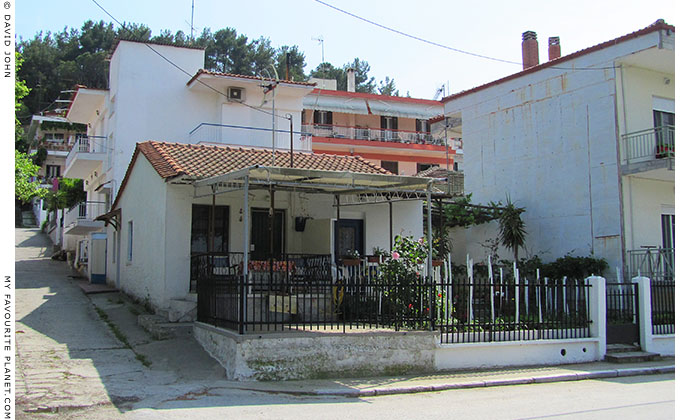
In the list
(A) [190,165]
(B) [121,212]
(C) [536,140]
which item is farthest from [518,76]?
(B) [121,212]

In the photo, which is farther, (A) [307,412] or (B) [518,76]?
(B) [518,76]

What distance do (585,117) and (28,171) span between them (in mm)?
19980

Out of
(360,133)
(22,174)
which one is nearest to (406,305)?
(22,174)

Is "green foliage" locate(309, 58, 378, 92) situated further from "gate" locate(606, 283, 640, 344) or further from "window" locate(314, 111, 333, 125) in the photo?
"gate" locate(606, 283, 640, 344)

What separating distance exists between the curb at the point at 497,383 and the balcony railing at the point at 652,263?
5904 millimetres

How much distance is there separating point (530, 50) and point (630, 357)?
15066 millimetres

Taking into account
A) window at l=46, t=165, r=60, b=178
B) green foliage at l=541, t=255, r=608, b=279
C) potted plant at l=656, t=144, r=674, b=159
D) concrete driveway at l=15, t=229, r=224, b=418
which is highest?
window at l=46, t=165, r=60, b=178

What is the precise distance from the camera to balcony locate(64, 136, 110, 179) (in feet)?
91.2

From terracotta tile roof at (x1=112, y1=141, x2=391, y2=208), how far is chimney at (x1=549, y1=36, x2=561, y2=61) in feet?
34.1

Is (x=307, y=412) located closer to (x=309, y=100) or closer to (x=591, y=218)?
(x=591, y=218)

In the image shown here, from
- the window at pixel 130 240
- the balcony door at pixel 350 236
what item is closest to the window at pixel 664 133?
the balcony door at pixel 350 236

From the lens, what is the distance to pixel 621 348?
1380 cm

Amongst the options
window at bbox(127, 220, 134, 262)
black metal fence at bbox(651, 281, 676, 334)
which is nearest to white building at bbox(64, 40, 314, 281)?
window at bbox(127, 220, 134, 262)
